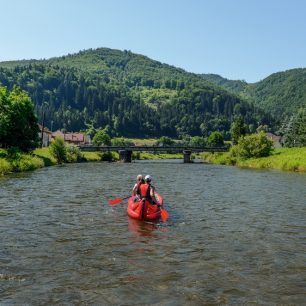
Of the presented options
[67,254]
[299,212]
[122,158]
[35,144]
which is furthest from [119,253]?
[122,158]

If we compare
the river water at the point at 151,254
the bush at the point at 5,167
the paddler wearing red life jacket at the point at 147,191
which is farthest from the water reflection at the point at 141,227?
the bush at the point at 5,167

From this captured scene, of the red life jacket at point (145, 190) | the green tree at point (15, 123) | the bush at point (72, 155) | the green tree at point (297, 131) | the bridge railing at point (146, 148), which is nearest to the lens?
the red life jacket at point (145, 190)

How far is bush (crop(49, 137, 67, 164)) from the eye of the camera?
284ft

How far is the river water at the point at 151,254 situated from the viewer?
501 inches

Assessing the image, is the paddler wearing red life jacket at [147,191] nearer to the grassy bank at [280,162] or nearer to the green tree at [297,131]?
the grassy bank at [280,162]

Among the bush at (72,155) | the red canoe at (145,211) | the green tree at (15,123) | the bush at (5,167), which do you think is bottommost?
the bush at (72,155)

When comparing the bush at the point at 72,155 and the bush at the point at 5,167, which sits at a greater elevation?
the bush at the point at 5,167

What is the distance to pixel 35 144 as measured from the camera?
74812mm

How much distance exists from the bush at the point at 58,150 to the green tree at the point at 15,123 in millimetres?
10651

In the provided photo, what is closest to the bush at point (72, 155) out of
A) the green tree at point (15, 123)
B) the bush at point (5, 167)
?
the green tree at point (15, 123)

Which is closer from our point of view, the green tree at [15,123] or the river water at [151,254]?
the river water at [151,254]

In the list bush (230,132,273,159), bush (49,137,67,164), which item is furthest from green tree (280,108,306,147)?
bush (49,137,67,164)

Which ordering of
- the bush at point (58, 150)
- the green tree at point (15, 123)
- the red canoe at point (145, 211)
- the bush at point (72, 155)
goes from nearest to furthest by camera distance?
the red canoe at point (145, 211) < the green tree at point (15, 123) < the bush at point (58, 150) < the bush at point (72, 155)

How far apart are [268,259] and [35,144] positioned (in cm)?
6345
